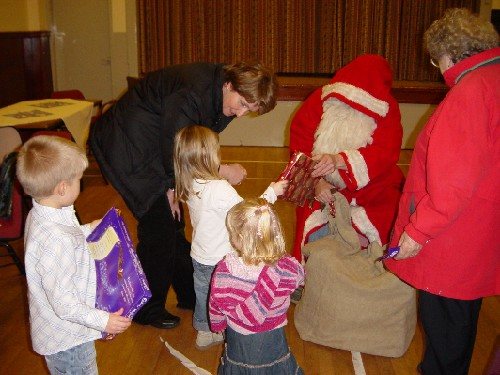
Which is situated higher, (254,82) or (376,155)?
(254,82)

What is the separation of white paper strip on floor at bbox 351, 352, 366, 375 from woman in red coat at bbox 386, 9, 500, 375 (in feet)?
1.65

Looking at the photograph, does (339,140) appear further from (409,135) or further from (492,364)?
(409,135)

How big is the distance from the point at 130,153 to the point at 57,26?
6.31m

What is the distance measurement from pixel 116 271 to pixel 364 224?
4.60ft

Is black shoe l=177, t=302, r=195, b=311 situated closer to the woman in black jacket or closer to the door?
the woman in black jacket

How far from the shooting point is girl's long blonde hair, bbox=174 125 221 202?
6.71 ft

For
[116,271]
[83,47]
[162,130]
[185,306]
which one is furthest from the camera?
[83,47]

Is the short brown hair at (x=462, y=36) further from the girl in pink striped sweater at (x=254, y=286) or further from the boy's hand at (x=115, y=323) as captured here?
the boy's hand at (x=115, y=323)

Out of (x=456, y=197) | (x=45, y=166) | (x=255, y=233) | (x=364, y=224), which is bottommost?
(x=364, y=224)

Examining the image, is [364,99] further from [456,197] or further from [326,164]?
[456,197]

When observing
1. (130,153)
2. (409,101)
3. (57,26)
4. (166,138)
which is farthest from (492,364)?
(57,26)

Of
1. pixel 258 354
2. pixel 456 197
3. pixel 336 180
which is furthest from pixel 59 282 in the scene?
pixel 336 180

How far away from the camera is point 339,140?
2.50 metres

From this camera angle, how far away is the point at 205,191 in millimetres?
2094
